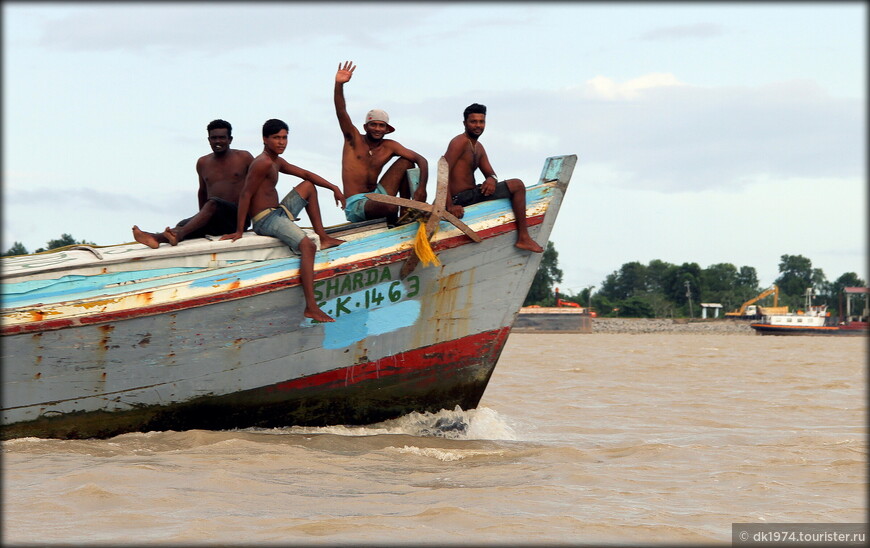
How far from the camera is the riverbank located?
6550 centimetres

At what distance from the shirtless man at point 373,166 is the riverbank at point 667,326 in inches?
2318

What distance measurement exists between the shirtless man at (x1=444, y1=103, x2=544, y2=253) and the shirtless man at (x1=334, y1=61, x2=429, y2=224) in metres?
0.28

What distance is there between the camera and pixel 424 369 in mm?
7039

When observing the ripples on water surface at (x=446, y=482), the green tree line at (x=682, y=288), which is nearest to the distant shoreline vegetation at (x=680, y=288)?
the green tree line at (x=682, y=288)

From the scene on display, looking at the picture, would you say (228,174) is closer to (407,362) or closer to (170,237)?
(170,237)

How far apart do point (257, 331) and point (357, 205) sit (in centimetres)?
129

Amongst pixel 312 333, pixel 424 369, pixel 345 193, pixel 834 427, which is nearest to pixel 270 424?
pixel 312 333

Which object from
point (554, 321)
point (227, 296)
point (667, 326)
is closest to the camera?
point (227, 296)

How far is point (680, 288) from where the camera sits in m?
77.0

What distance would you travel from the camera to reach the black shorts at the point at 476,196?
277 inches

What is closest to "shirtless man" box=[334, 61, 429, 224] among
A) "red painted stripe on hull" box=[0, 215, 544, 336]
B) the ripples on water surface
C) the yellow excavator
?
"red painted stripe on hull" box=[0, 215, 544, 336]

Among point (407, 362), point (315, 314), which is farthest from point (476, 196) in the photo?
point (315, 314)

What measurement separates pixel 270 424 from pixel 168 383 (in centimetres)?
85

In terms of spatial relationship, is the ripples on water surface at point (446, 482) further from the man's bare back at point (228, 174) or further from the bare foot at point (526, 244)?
the man's bare back at point (228, 174)
